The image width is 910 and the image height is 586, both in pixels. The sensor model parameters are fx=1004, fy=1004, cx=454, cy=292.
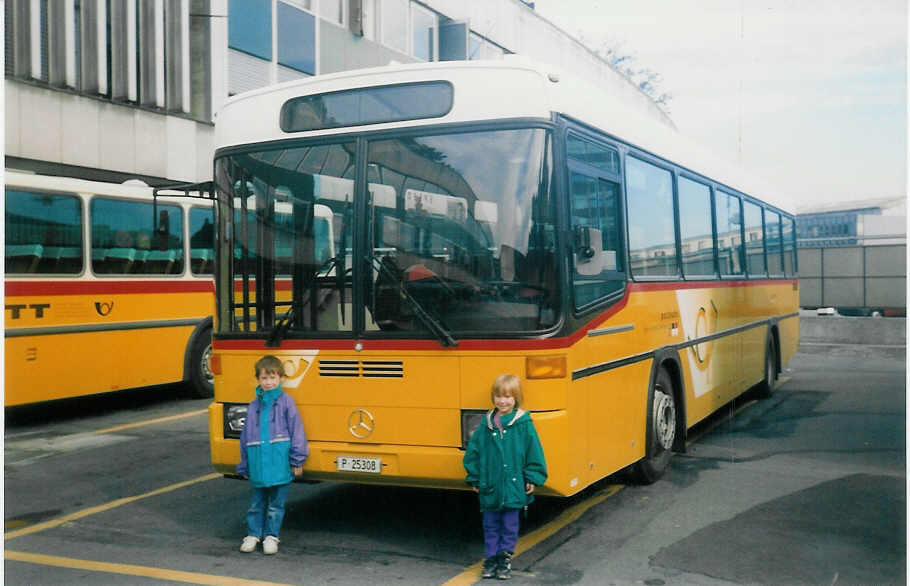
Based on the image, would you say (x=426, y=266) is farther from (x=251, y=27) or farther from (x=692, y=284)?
(x=251, y=27)

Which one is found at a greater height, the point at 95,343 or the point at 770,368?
the point at 95,343

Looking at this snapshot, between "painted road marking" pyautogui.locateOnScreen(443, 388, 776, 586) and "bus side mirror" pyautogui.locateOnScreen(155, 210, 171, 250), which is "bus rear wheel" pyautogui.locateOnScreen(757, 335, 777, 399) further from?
"bus side mirror" pyautogui.locateOnScreen(155, 210, 171, 250)

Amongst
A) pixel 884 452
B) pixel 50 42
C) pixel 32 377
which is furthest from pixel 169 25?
pixel 884 452

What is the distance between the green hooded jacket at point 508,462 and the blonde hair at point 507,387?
0.09m

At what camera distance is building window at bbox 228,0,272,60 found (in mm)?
22000

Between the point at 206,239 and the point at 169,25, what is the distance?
886cm

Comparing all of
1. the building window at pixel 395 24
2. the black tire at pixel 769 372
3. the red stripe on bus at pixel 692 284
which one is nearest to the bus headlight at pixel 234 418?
the red stripe on bus at pixel 692 284

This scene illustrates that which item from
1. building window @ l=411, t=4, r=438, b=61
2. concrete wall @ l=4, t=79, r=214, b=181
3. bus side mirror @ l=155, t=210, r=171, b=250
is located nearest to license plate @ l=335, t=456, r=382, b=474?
bus side mirror @ l=155, t=210, r=171, b=250

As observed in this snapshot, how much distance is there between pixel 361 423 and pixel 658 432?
9.26ft

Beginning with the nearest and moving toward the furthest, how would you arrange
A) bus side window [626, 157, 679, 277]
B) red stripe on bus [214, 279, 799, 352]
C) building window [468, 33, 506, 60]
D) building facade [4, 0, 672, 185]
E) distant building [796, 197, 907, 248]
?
red stripe on bus [214, 279, 799, 352] < bus side window [626, 157, 679, 277] < building facade [4, 0, 672, 185] < distant building [796, 197, 907, 248] < building window [468, 33, 506, 60]

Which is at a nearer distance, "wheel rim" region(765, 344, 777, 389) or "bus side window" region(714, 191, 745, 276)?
"bus side window" region(714, 191, 745, 276)

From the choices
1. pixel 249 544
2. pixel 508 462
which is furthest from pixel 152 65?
pixel 508 462

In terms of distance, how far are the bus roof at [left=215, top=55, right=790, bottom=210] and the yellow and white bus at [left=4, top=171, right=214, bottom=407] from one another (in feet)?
12.7

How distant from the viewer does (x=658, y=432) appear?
785 centimetres
